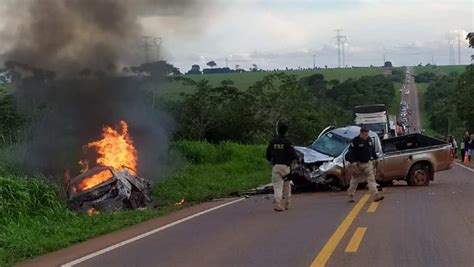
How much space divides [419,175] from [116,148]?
29.1 feet

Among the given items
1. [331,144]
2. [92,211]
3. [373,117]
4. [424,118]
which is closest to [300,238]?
[92,211]

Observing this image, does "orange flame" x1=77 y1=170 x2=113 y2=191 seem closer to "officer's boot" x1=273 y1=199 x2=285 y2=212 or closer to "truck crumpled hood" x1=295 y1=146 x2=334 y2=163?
"officer's boot" x1=273 y1=199 x2=285 y2=212

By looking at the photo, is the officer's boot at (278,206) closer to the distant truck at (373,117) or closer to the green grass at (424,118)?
the distant truck at (373,117)

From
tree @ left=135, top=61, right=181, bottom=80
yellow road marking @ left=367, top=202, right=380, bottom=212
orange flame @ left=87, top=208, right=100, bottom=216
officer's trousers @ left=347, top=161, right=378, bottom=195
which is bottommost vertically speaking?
yellow road marking @ left=367, top=202, right=380, bottom=212

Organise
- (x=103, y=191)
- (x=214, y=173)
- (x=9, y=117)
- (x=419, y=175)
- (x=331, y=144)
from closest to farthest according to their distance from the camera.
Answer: (x=103, y=191), (x=331, y=144), (x=419, y=175), (x=9, y=117), (x=214, y=173)

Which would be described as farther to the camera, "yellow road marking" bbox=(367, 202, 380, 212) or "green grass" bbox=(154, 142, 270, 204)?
"green grass" bbox=(154, 142, 270, 204)

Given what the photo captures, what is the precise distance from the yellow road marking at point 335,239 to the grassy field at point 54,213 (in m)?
3.97

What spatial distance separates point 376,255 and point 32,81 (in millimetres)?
12160

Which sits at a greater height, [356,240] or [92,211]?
[356,240]

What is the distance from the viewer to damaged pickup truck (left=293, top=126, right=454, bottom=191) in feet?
58.6

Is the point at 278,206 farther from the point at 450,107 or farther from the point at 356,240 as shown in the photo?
the point at 450,107

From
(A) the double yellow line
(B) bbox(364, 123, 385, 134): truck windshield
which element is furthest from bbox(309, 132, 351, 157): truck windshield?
(B) bbox(364, 123, 385, 134): truck windshield

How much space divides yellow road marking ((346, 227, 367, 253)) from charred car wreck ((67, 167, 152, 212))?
6.05 m

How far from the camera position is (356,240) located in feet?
30.9
